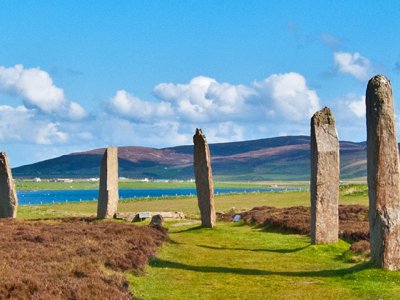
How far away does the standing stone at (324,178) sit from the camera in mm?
→ 26422

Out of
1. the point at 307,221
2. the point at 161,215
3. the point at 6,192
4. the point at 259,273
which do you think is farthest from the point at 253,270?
the point at 6,192

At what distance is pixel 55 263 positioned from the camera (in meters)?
18.9

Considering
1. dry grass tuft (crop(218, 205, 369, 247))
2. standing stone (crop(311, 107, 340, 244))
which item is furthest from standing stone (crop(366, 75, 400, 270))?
dry grass tuft (crop(218, 205, 369, 247))

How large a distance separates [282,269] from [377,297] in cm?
556

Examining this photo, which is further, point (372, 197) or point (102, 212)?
point (102, 212)

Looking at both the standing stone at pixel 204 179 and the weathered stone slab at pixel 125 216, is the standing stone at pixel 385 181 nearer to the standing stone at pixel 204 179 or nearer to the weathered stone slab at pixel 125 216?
the standing stone at pixel 204 179

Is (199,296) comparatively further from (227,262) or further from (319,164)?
(319,164)

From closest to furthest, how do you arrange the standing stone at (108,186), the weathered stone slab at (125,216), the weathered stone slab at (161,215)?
1. the weathered stone slab at (161,215)
2. the standing stone at (108,186)
3. the weathered stone slab at (125,216)

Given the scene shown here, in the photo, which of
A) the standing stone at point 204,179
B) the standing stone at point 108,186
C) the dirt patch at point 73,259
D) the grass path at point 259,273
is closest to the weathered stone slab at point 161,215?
the standing stone at point 108,186

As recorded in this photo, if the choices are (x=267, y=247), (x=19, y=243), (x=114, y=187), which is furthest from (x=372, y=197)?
(x=114, y=187)

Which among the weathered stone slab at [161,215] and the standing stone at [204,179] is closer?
the standing stone at [204,179]

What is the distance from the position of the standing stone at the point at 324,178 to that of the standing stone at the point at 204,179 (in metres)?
8.81

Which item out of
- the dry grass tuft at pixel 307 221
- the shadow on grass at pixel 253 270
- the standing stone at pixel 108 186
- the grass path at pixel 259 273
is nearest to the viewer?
the grass path at pixel 259 273

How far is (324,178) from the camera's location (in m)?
26.5
